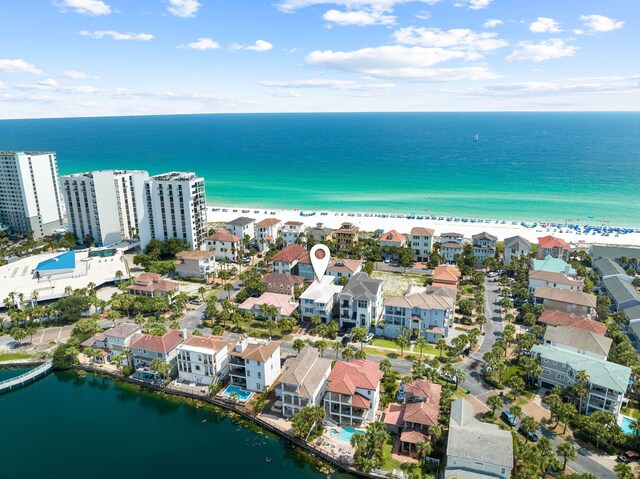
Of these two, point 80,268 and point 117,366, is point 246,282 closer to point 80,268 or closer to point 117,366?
point 117,366

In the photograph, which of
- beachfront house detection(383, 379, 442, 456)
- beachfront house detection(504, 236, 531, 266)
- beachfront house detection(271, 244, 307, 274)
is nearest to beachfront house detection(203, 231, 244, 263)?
beachfront house detection(271, 244, 307, 274)

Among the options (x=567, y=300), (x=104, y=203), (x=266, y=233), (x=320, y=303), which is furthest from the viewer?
(x=266, y=233)

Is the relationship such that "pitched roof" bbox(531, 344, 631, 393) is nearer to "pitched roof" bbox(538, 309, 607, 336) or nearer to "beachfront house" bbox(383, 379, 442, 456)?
"pitched roof" bbox(538, 309, 607, 336)

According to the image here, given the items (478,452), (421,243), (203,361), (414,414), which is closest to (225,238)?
(421,243)

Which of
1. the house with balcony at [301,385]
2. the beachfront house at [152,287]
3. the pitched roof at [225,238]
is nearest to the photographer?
the house with balcony at [301,385]

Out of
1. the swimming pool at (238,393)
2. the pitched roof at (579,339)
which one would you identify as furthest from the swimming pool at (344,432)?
the pitched roof at (579,339)

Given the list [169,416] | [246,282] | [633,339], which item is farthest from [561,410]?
[246,282]

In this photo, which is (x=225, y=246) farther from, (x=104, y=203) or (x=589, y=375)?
(x=589, y=375)

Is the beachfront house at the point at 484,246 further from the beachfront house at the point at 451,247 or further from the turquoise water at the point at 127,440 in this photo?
the turquoise water at the point at 127,440
